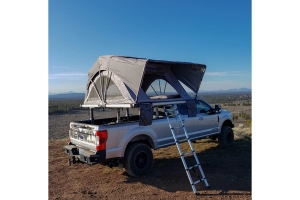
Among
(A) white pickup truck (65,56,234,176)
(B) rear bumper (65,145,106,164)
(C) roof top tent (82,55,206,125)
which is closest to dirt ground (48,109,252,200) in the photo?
(A) white pickup truck (65,56,234,176)

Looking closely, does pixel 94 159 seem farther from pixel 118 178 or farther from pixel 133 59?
pixel 133 59

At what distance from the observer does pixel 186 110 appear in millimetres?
6680

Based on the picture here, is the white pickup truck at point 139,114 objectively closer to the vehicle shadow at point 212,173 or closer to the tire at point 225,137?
the tire at point 225,137

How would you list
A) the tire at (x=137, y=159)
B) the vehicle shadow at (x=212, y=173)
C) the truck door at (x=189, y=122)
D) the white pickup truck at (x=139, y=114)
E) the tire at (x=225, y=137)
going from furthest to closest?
the tire at (x=225, y=137) < the truck door at (x=189, y=122) < the tire at (x=137, y=159) < the white pickup truck at (x=139, y=114) < the vehicle shadow at (x=212, y=173)

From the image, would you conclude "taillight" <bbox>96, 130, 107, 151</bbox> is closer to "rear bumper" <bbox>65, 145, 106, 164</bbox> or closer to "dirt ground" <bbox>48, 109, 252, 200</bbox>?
"rear bumper" <bbox>65, 145, 106, 164</bbox>

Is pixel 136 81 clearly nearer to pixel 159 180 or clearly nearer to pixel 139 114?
pixel 139 114

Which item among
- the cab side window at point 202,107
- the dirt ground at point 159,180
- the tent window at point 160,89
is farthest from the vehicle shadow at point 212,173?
the tent window at point 160,89

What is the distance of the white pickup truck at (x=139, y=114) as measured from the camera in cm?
500

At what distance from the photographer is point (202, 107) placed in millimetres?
7312

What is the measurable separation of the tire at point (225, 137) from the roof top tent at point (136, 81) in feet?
5.81

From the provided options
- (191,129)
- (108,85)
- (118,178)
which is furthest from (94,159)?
(191,129)

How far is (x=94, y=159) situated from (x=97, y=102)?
2232 millimetres

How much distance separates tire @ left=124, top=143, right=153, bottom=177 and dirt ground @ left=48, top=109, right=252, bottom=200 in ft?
0.53
